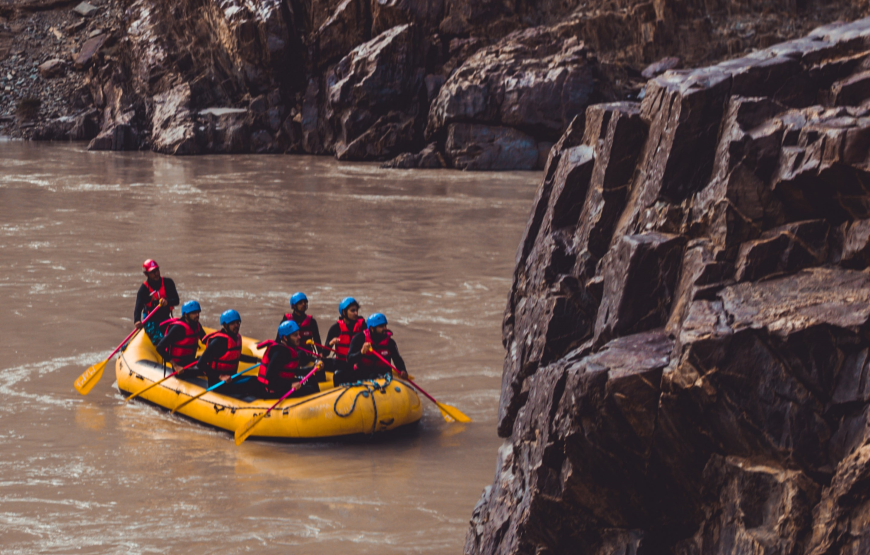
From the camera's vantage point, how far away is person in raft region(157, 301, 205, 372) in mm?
8422

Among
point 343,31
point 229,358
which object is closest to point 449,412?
point 229,358

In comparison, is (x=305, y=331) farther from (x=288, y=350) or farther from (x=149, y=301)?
(x=149, y=301)

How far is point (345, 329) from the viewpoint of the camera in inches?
323

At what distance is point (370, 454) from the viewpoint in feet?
23.4

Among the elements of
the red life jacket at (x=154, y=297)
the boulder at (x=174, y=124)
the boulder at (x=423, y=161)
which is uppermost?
the boulder at (x=174, y=124)

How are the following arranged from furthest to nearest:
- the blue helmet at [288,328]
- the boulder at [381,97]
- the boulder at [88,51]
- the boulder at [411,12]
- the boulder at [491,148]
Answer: the boulder at [88,51], the boulder at [411,12], the boulder at [381,97], the boulder at [491,148], the blue helmet at [288,328]

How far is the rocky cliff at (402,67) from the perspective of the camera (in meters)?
27.8

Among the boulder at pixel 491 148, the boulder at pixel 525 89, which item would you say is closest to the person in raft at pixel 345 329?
the boulder at pixel 525 89

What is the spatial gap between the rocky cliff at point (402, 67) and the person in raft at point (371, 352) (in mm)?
20504

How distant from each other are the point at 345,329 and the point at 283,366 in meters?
A: 0.77

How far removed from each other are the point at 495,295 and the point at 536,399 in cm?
787

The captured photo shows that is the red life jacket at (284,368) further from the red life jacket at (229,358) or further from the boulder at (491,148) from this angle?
the boulder at (491,148)

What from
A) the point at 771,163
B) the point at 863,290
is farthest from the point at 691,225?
the point at 863,290

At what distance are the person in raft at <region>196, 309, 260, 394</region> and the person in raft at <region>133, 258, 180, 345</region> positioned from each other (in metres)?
1.39
